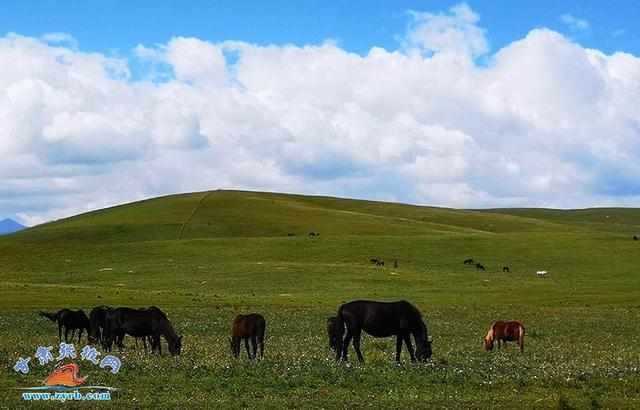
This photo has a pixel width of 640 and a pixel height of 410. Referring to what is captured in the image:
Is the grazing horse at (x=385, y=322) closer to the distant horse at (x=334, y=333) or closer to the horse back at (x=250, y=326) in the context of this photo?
the distant horse at (x=334, y=333)

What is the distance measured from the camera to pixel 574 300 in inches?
2441

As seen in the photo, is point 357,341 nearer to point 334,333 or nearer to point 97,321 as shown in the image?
point 334,333

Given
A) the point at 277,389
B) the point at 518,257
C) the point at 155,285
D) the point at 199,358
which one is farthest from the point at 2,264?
the point at 277,389

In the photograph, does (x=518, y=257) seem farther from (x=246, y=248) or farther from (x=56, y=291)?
(x=56, y=291)

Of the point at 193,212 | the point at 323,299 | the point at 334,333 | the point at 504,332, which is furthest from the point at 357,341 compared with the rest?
the point at 193,212

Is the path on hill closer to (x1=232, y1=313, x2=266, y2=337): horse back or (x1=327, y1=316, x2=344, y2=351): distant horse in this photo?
(x1=232, y1=313, x2=266, y2=337): horse back

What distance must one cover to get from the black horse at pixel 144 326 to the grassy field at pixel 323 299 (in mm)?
706

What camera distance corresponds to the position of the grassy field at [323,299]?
20.3 metres

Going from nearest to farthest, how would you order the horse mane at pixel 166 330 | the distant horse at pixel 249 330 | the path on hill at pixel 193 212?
the distant horse at pixel 249 330 < the horse mane at pixel 166 330 < the path on hill at pixel 193 212

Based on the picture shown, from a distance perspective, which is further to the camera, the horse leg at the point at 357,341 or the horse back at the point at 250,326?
the horse back at the point at 250,326

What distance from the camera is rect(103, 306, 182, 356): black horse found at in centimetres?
2711

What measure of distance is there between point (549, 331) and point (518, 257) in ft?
200

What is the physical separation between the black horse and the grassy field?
0.71m

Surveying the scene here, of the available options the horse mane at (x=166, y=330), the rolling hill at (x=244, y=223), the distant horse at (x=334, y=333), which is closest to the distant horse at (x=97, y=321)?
the horse mane at (x=166, y=330)
